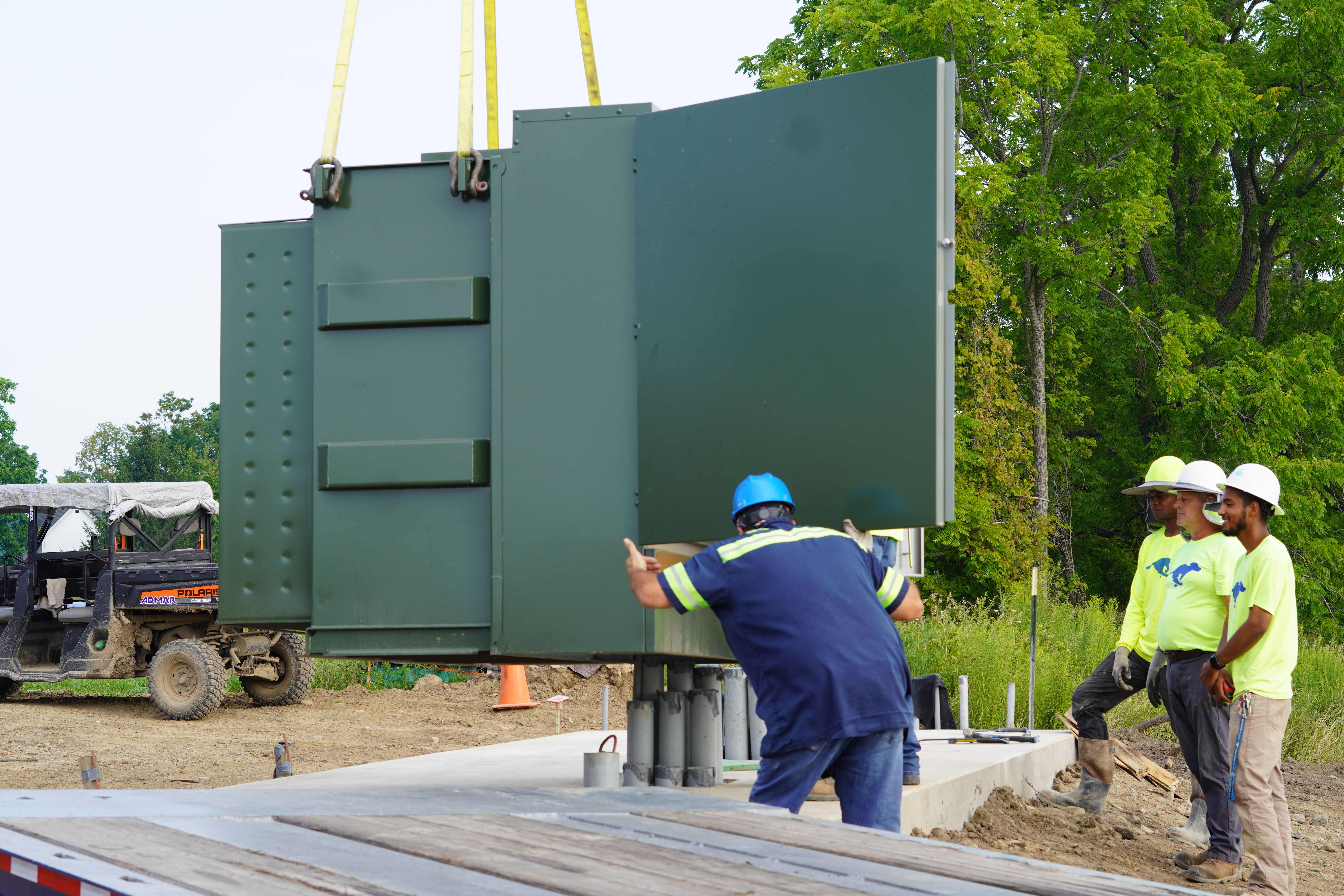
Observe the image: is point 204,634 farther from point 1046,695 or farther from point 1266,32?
point 1266,32

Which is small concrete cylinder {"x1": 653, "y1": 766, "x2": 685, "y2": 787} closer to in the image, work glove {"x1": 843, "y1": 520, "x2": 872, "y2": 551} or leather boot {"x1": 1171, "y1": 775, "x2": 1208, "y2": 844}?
work glove {"x1": 843, "y1": 520, "x2": 872, "y2": 551}

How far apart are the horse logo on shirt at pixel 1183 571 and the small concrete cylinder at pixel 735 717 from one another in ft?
9.23

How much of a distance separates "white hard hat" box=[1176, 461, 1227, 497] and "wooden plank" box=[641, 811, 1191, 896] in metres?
3.98

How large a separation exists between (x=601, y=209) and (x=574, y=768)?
3626 millimetres

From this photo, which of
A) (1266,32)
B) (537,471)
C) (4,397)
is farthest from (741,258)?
(4,397)

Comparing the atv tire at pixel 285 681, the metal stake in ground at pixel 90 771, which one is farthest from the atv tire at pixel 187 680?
the metal stake in ground at pixel 90 771

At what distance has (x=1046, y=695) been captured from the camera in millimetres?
12219

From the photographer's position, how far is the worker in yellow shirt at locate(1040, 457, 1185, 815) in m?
7.12

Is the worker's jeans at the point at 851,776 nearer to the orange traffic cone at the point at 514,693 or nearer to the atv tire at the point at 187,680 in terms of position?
the atv tire at the point at 187,680

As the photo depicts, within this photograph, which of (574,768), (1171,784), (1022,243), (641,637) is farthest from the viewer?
(1022,243)

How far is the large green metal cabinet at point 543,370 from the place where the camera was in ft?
16.8

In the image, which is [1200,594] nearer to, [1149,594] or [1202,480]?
[1202,480]

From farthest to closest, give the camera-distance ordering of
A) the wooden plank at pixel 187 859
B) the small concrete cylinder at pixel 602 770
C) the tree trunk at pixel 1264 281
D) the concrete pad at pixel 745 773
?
the tree trunk at pixel 1264 281 < the concrete pad at pixel 745 773 < the small concrete cylinder at pixel 602 770 < the wooden plank at pixel 187 859

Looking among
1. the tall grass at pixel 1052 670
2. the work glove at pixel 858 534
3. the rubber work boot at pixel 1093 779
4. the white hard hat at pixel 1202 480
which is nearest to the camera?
the work glove at pixel 858 534
